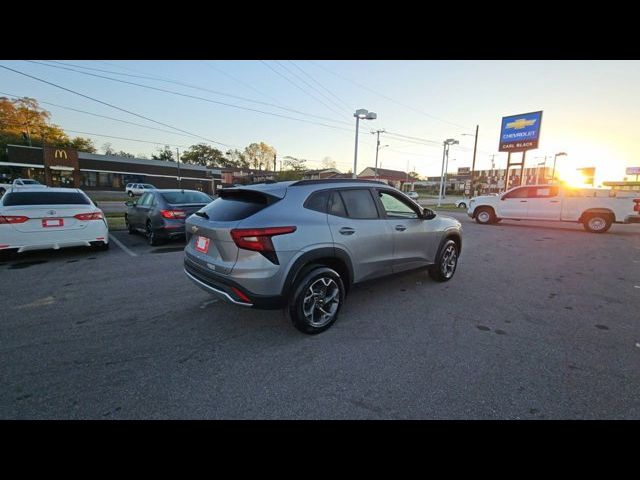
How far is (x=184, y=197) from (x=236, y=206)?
16.5 feet

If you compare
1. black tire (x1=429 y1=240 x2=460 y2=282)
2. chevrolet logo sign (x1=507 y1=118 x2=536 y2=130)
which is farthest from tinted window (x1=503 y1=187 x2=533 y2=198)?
chevrolet logo sign (x1=507 y1=118 x2=536 y2=130)

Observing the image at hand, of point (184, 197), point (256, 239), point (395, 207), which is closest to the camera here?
point (256, 239)

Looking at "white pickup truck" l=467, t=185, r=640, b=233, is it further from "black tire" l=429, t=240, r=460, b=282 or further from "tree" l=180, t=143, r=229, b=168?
"tree" l=180, t=143, r=229, b=168

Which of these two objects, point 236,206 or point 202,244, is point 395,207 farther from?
point 202,244

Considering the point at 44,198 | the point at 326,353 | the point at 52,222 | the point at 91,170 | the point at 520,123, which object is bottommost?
the point at 326,353

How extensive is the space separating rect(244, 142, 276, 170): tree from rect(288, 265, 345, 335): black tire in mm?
89697

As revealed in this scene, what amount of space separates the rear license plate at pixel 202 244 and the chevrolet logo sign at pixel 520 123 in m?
30.3

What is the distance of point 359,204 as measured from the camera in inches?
148

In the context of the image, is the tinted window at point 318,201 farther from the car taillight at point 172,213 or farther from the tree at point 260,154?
the tree at point 260,154

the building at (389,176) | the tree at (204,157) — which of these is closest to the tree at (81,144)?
the tree at (204,157)

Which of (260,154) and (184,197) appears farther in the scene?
(260,154)

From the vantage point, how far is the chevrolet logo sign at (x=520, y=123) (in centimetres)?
2445

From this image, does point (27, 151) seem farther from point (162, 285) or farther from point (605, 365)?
point (605, 365)

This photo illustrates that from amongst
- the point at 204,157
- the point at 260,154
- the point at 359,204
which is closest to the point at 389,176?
the point at 260,154
